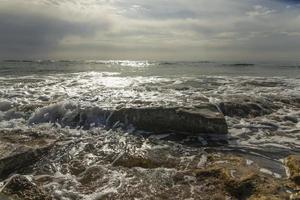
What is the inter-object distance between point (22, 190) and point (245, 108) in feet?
24.4

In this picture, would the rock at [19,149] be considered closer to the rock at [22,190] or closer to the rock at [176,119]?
the rock at [22,190]

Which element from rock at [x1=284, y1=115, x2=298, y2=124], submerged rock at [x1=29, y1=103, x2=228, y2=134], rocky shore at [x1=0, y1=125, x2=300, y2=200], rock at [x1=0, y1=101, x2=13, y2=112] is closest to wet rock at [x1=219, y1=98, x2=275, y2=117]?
rock at [x1=284, y1=115, x2=298, y2=124]

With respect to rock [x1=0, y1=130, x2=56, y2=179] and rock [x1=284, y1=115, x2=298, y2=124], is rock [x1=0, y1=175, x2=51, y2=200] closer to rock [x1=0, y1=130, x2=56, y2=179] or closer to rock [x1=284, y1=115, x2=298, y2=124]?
rock [x1=0, y1=130, x2=56, y2=179]

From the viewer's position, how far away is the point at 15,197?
4.43m

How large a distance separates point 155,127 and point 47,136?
254 centimetres

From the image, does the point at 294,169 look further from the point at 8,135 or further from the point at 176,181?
the point at 8,135

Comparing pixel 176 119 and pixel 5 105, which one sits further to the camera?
pixel 5 105

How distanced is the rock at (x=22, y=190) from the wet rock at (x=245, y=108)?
6554mm

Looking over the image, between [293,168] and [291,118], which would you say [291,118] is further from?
[293,168]

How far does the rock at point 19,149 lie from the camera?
547 centimetres

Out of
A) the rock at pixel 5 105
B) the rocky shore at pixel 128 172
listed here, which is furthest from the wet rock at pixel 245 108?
the rock at pixel 5 105

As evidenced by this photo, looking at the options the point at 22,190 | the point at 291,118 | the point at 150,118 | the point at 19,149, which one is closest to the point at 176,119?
the point at 150,118

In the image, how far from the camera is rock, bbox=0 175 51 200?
14.6 ft

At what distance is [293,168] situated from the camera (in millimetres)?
5398
